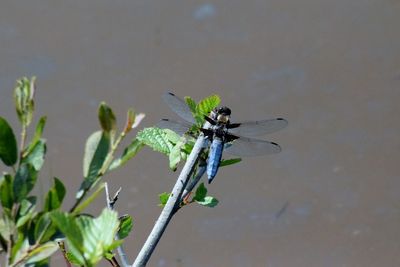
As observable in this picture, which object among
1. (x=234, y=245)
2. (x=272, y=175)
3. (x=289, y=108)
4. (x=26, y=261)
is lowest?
(x=234, y=245)

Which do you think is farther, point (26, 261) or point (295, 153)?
point (295, 153)

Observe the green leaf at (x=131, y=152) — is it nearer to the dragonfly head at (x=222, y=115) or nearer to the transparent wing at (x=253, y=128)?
the dragonfly head at (x=222, y=115)

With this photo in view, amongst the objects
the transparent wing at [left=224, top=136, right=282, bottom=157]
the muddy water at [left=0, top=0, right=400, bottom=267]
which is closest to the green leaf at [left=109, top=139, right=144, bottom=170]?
the transparent wing at [left=224, top=136, right=282, bottom=157]

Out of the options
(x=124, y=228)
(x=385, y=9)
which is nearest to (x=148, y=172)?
(x=385, y=9)

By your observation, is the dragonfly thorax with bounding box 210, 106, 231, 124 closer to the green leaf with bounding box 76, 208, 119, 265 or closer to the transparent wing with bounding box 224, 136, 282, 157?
the transparent wing with bounding box 224, 136, 282, 157

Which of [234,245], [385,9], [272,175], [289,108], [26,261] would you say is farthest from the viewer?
[385,9]

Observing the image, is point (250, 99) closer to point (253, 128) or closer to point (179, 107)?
point (253, 128)

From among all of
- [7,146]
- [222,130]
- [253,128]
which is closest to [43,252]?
[7,146]

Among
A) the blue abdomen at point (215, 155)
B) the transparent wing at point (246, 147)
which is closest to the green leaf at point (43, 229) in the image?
the blue abdomen at point (215, 155)

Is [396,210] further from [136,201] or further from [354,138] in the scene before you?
[136,201]
